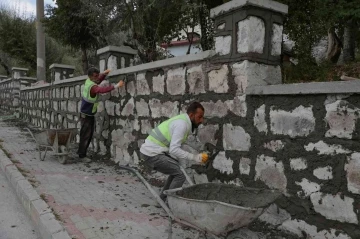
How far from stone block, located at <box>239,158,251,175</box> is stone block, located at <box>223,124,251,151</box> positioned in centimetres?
13

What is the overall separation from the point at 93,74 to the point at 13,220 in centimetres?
321

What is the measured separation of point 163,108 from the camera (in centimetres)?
542

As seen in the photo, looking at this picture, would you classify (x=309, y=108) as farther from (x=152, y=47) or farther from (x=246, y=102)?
(x=152, y=47)

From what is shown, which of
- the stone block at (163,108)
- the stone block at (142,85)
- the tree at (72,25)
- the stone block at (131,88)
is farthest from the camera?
the tree at (72,25)

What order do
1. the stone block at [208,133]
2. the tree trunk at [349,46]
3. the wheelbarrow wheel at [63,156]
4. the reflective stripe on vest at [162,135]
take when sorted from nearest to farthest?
the reflective stripe on vest at [162,135] → the stone block at [208,133] → the wheelbarrow wheel at [63,156] → the tree trunk at [349,46]

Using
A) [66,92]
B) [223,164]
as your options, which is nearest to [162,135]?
[223,164]

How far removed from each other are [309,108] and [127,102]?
3899 millimetres

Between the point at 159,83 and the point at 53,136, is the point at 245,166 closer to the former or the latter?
the point at 159,83

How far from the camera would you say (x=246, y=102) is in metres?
3.86

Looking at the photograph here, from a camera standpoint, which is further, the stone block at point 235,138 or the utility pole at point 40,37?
the utility pole at point 40,37

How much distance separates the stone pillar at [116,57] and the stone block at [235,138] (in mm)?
3525

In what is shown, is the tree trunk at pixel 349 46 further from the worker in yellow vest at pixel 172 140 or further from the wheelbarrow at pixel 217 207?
the wheelbarrow at pixel 217 207

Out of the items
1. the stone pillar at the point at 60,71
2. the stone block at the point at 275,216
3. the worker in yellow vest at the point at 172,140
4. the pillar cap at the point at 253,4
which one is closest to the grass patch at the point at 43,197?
the worker in yellow vest at the point at 172,140

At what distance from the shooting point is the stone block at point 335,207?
9.62ft
